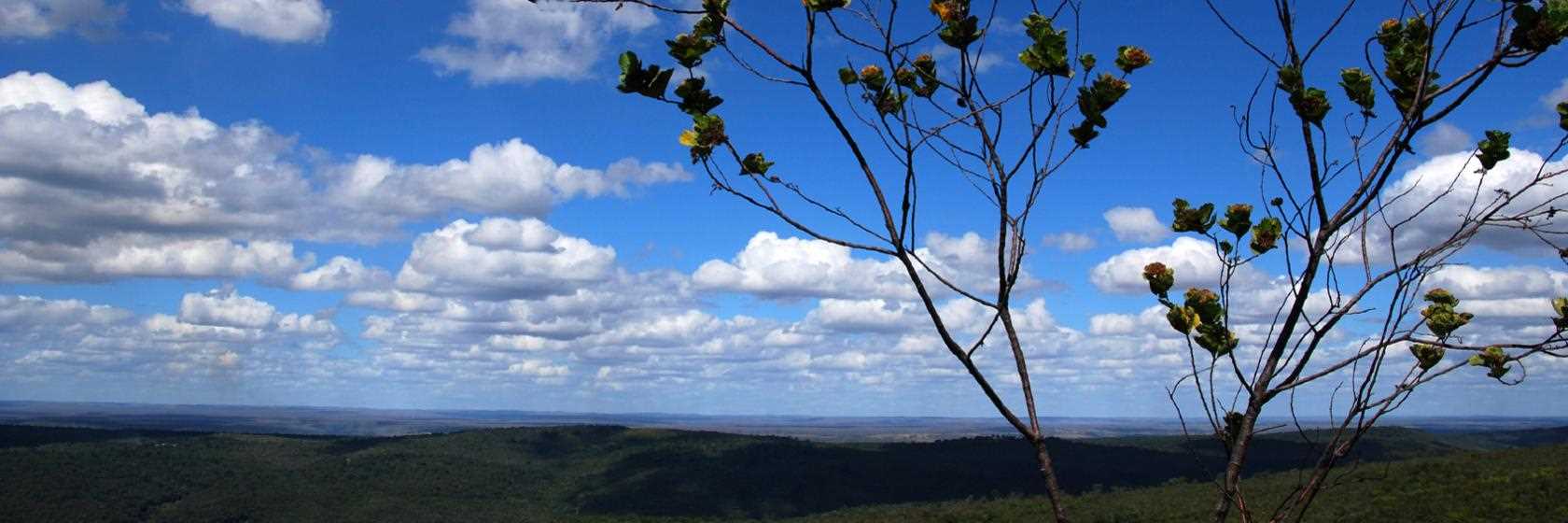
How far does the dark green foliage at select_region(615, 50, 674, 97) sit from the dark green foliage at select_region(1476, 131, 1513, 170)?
11.7 ft

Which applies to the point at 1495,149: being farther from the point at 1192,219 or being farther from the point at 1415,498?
the point at 1415,498

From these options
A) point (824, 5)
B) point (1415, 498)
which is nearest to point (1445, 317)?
point (824, 5)

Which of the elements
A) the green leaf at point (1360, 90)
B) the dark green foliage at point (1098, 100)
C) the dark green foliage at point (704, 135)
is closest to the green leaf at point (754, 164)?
the dark green foliage at point (704, 135)

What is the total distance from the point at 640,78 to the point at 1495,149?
3706mm

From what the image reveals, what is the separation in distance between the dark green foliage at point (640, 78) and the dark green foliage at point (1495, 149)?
3567 millimetres

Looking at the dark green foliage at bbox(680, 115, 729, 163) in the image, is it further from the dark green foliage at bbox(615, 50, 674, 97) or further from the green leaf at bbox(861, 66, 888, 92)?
the green leaf at bbox(861, 66, 888, 92)

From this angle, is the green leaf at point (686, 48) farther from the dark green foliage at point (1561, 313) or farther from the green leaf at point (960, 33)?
the dark green foliage at point (1561, 313)

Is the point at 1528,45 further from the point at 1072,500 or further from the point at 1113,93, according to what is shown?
the point at 1072,500

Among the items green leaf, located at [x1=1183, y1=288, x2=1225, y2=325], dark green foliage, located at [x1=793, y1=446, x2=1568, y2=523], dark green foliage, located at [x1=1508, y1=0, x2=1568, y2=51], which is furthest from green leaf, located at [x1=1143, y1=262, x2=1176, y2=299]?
dark green foliage, located at [x1=793, y1=446, x2=1568, y2=523]

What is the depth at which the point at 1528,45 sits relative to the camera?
155 inches

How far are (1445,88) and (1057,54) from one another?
4.99ft

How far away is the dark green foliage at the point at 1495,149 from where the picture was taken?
4.42 m

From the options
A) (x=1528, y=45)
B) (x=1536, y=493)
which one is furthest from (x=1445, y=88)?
(x=1536, y=493)

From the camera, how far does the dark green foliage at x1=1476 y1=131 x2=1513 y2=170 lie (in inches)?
174
